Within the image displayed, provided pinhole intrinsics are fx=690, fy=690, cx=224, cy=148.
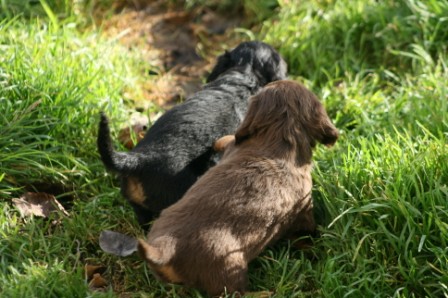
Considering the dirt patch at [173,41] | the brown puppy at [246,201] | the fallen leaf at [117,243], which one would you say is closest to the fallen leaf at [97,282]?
the fallen leaf at [117,243]

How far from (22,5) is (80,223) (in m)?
2.53

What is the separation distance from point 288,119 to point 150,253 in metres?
1.14

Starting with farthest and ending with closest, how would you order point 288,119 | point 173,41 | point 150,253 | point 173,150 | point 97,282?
point 173,41, point 173,150, point 288,119, point 97,282, point 150,253

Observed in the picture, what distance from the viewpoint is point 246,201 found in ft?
11.3

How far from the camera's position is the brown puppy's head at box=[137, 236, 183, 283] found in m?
3.20

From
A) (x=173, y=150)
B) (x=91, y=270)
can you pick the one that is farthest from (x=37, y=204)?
(x=173, y=150)

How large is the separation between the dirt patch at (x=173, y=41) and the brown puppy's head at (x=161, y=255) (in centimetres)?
238

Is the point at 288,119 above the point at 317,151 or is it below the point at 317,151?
above

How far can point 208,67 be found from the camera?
621cm

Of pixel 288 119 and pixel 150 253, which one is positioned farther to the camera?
pixel 288 119

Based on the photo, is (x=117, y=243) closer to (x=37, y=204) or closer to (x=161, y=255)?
(x=161, y=255)

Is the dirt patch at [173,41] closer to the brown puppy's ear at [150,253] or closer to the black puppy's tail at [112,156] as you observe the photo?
the black puppy's tail at [112,156]

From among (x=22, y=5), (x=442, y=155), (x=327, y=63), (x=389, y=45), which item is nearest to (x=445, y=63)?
(x=389, y=45)

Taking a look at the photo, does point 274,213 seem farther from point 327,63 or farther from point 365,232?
point 327,63
